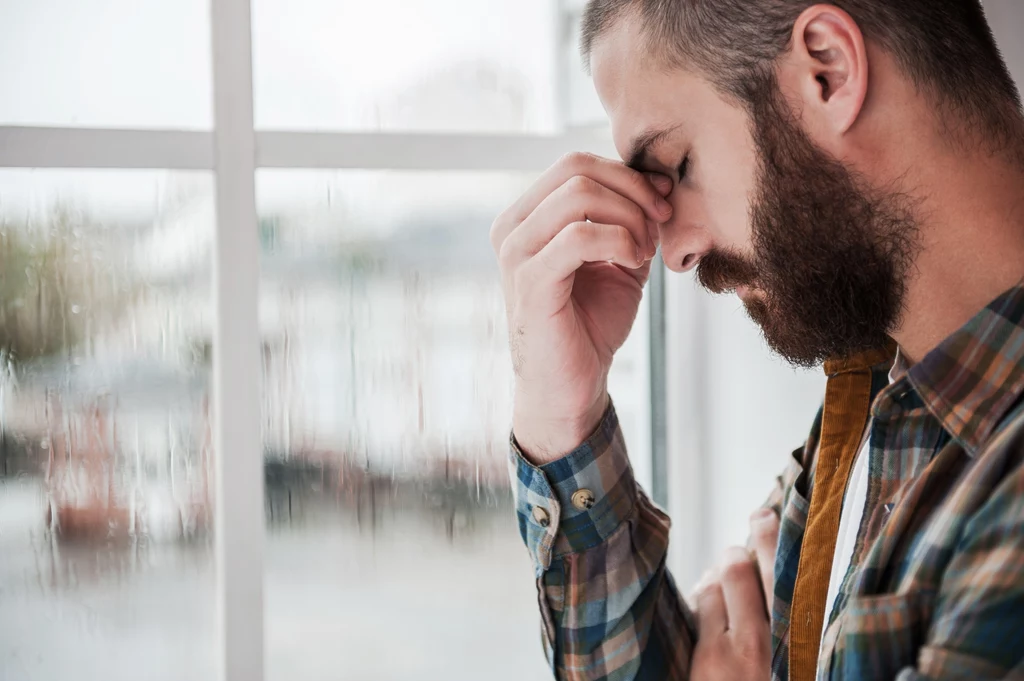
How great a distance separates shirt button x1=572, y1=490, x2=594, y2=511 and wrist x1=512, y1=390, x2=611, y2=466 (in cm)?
5

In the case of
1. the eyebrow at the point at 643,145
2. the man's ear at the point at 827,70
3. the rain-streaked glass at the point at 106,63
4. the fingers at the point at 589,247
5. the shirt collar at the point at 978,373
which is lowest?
the shirt collar at the point at 978,373

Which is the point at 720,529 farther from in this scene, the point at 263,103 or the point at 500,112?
the point at 263,103

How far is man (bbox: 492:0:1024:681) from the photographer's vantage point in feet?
2.51

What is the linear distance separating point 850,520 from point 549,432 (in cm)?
37

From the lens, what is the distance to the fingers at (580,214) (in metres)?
1.02

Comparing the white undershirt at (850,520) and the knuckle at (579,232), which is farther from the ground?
the knuckle at (579,232)

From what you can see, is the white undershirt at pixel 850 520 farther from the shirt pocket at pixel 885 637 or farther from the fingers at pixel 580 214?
the fingers at pixel 580 214

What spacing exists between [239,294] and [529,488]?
593mm

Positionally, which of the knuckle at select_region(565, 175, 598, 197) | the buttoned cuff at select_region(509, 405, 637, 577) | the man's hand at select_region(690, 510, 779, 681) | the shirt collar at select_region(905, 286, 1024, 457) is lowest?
the man's hand at select_region(690, 510, 779, 681)

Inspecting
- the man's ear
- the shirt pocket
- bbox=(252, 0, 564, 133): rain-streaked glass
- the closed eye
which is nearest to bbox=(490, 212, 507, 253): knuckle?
the closed eye

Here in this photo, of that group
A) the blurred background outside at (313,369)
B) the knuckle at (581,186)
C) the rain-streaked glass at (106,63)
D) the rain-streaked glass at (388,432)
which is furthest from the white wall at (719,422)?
the rain-streaked glass at (106,63)

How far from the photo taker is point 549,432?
3.73 ft

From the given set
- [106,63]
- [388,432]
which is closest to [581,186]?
[388,432]

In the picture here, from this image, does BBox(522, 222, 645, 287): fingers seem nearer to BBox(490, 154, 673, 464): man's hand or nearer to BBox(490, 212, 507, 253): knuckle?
BBox(490, 154, 673, 464): man's hand
